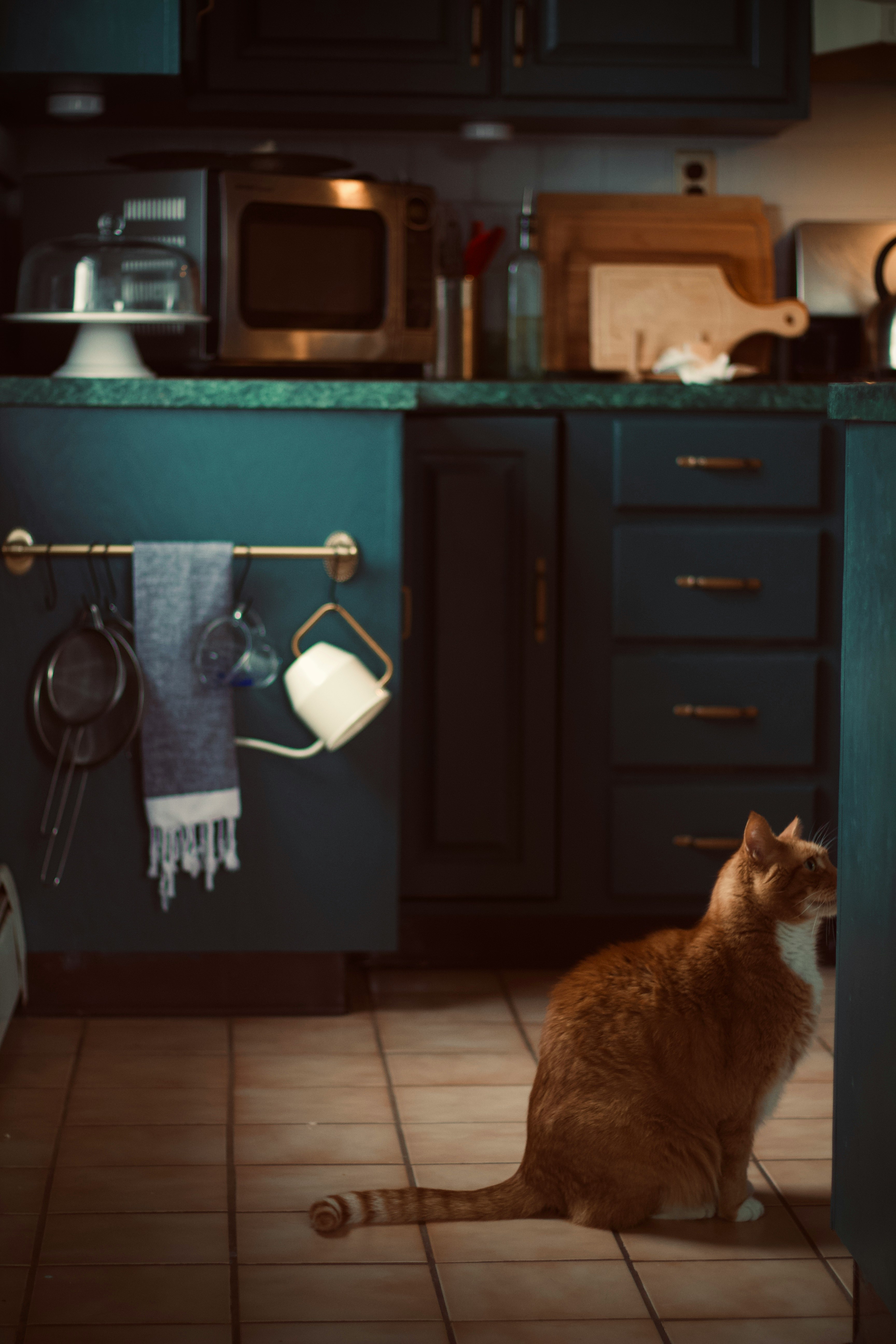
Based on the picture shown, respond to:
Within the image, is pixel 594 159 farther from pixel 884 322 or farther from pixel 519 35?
pixel 884 322

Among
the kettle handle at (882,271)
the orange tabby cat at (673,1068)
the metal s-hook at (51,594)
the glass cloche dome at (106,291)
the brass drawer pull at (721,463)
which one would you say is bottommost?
the orange tabby cat at (673,1068)

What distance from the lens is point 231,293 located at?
2.99 metres

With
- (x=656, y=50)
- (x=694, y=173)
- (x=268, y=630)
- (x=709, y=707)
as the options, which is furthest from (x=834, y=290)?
(x=268, y=630)

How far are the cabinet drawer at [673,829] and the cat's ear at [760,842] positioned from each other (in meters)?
1.03

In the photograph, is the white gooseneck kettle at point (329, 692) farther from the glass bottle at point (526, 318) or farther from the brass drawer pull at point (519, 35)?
the brass drawer pull at point (519, 35)

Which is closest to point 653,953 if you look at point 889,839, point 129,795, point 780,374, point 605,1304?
point 605,1304

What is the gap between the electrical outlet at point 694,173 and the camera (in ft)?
11.7

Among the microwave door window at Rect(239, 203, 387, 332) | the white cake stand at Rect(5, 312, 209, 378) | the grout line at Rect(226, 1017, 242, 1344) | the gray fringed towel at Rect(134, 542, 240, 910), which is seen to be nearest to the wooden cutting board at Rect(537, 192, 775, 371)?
the microwave door window at Rect(239, 203, 387, 332)

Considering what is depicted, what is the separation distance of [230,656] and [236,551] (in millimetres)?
168

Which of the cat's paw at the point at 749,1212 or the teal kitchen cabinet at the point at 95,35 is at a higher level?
the teal kitchen cabinet at the point at 95,35

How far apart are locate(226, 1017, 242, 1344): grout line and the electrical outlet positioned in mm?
2103

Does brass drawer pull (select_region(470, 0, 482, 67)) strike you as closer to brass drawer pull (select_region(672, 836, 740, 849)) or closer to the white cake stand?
the white cake stand

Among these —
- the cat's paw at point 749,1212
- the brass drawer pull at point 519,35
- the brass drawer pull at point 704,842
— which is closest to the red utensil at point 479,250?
the brass drawer pull at point 519,35

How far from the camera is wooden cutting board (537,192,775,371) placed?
3.44m
